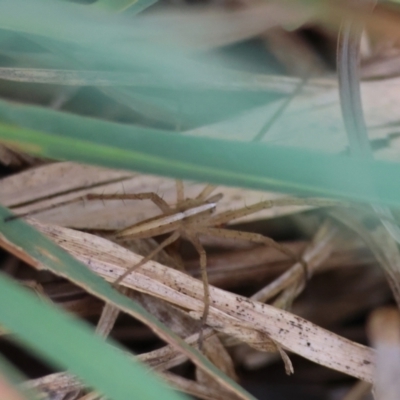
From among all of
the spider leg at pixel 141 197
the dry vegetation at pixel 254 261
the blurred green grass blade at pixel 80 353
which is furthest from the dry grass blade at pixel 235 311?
the blurred green grass blade at pixel 80 353

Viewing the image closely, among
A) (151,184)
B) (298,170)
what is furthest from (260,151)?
(151,184)

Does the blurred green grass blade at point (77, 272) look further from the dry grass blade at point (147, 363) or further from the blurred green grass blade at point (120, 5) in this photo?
the blurred green grass blade at point (120, 5)

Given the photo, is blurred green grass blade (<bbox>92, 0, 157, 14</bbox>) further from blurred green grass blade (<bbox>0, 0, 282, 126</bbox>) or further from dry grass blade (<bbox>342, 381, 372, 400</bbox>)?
dry grass blade (<bbox>342, 381, 372, 400</bbox>)

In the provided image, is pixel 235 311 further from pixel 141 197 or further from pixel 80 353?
pixel 80 353

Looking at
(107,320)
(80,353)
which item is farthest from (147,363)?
(80,353)

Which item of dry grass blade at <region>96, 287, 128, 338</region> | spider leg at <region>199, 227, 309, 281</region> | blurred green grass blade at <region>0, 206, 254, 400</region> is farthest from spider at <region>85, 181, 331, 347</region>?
blurred green grass blade at <region>0, 206, 254, 400</region>

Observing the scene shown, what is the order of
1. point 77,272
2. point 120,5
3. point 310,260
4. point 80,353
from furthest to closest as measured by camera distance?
point 310,260
point 120,5
point 77,272
point 80,353

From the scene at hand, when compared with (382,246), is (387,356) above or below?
below
